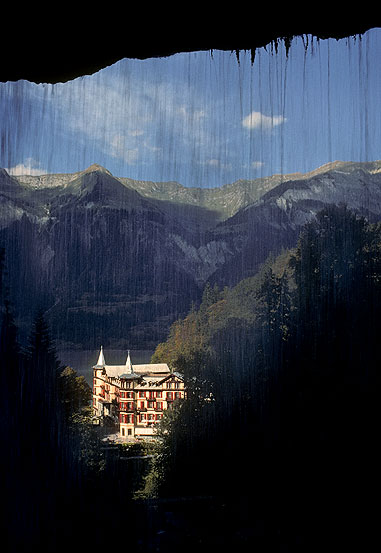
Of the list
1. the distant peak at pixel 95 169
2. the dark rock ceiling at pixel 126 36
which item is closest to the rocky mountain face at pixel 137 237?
the distant peak at pixel 95 169

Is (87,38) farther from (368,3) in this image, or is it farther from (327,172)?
(327,172)

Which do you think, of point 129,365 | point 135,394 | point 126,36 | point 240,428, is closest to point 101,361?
point 129,365

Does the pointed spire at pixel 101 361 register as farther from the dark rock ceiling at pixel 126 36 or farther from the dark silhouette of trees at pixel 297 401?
the dark rock ceiling at pixel 126 36

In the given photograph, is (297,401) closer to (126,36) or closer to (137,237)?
(137,237)

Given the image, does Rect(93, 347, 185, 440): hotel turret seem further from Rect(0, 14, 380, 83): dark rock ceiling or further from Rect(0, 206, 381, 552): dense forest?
Rect(0, 14, 380, 83): dark rock ceiling

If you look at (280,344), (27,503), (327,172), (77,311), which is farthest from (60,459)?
(327,172)

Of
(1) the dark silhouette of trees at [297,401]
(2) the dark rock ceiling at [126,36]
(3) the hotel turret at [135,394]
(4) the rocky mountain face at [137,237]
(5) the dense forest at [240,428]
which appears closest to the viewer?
(2) the dark rock ceiling at [126,36]
